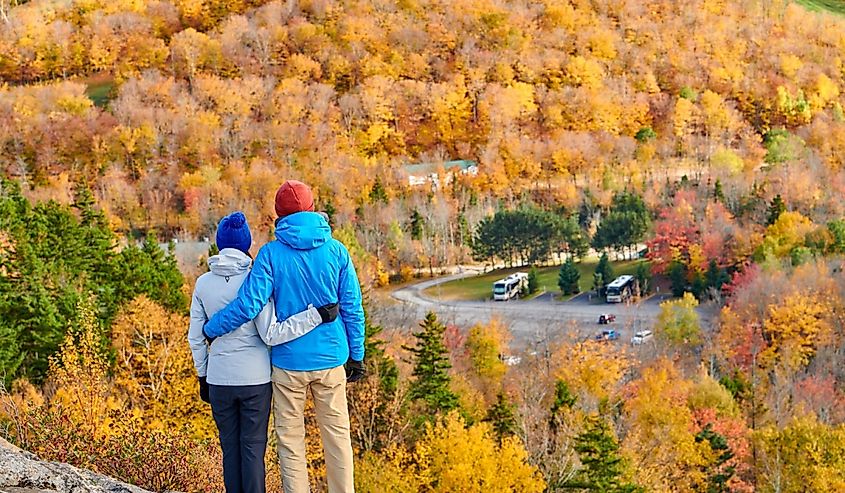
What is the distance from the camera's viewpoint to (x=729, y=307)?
53094mm

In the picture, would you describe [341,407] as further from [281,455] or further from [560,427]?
[560,427]

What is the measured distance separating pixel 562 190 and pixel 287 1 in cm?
7378

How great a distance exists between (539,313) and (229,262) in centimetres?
5383

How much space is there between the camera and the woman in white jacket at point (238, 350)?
557 cm

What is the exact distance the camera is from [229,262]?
561cm

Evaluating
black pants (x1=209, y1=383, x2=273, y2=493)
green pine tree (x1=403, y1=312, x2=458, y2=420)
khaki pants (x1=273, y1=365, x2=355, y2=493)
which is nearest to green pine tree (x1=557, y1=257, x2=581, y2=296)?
green pine tree (x1=403, y1=312, x2=458, y2=420)

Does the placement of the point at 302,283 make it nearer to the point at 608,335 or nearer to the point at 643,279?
the point at 608,335

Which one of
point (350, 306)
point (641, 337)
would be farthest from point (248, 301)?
point (641, 337)

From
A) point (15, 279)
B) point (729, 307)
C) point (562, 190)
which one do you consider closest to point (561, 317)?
point (729, 307)

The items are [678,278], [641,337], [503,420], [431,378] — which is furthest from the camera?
[678,278]

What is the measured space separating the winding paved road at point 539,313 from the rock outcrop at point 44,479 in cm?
4667

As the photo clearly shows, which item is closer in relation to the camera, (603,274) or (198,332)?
(198,332)

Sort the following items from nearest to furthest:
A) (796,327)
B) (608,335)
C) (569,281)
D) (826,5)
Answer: (796,327) < (608,335) < (569,281) < (826,5)

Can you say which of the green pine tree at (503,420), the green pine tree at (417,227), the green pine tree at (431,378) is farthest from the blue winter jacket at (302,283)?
the green pine tree at (417,227)
